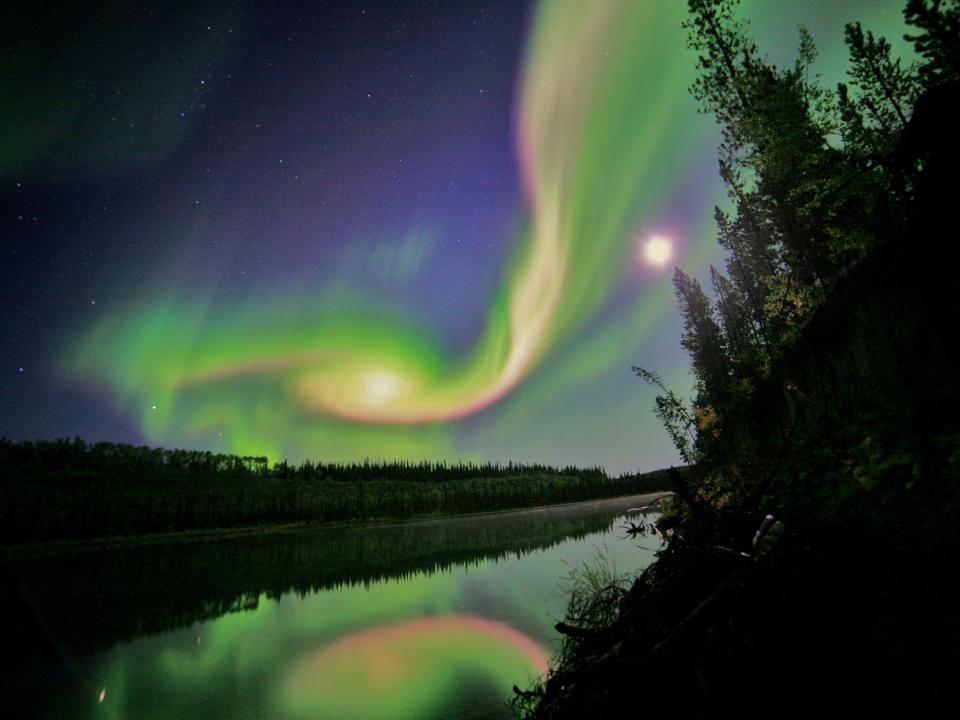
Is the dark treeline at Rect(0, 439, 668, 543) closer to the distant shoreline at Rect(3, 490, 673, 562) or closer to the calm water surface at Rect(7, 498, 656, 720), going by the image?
the distant shoreline at Rect(3, 490, 673, 562)

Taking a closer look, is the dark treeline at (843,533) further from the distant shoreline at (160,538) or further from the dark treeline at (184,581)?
the distant shoreline at (160,538)

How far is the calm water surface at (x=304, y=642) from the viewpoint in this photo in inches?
447

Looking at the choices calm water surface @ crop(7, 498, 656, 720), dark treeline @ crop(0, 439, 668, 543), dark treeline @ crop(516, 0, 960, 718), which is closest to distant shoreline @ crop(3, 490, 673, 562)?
dark treeline @ crop(0, 439, 668, 543)

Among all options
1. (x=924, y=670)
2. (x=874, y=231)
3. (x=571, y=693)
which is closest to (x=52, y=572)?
(x=571, y=693)

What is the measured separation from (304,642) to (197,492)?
439ft

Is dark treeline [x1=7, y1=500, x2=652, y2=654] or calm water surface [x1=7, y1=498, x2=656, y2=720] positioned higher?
dark treeline [x1=7, y1=500, x2=652, y2=654]

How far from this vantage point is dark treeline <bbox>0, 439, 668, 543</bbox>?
9000 centimetres

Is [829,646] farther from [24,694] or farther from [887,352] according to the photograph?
[24,694]

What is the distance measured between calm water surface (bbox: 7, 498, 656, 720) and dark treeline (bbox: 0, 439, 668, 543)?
74368 millimetres

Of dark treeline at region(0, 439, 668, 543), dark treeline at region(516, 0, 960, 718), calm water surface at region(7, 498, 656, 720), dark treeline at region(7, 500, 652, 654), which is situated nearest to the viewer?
dark treeline at region(516, 0, 960, 718)

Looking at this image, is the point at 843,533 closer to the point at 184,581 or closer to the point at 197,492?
the point at 184,581

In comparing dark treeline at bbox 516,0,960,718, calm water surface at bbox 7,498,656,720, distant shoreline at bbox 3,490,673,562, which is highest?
distant shoreline at bbox 3,490,673,562

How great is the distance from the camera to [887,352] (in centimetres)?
805

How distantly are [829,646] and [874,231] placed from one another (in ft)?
53.1
